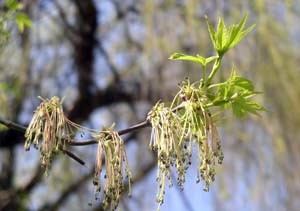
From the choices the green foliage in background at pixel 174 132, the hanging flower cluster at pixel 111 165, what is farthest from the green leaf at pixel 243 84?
the hanging flower cluster at pixel 111 165

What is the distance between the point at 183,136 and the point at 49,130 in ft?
0.51

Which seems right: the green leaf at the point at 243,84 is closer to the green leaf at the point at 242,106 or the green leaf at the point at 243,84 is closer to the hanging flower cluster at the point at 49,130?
the green leaf at the point at 242,106

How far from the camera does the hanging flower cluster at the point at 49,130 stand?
0.75 m

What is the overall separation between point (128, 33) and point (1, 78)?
1.83 ft

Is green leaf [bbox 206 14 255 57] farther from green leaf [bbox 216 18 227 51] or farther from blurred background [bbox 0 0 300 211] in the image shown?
blurred background [bbox 0 0 300 211]

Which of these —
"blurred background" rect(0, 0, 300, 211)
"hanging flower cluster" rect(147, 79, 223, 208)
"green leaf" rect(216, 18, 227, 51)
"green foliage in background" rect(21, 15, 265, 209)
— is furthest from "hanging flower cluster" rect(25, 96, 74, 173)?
"blurred background" rect(0, 0, 300, 211)

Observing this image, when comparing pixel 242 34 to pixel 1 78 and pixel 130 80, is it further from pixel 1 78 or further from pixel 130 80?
→ pixel 130 80

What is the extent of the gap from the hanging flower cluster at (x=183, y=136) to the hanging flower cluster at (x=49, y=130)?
10 cm

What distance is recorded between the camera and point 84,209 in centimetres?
271

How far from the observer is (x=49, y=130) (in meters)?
0.76

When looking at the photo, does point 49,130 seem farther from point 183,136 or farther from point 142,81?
point 142,81

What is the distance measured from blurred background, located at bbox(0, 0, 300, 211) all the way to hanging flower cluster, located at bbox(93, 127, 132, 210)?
117 centimetres

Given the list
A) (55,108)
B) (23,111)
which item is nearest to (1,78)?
(23,111)

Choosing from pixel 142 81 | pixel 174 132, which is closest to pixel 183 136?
pixel 174 132
